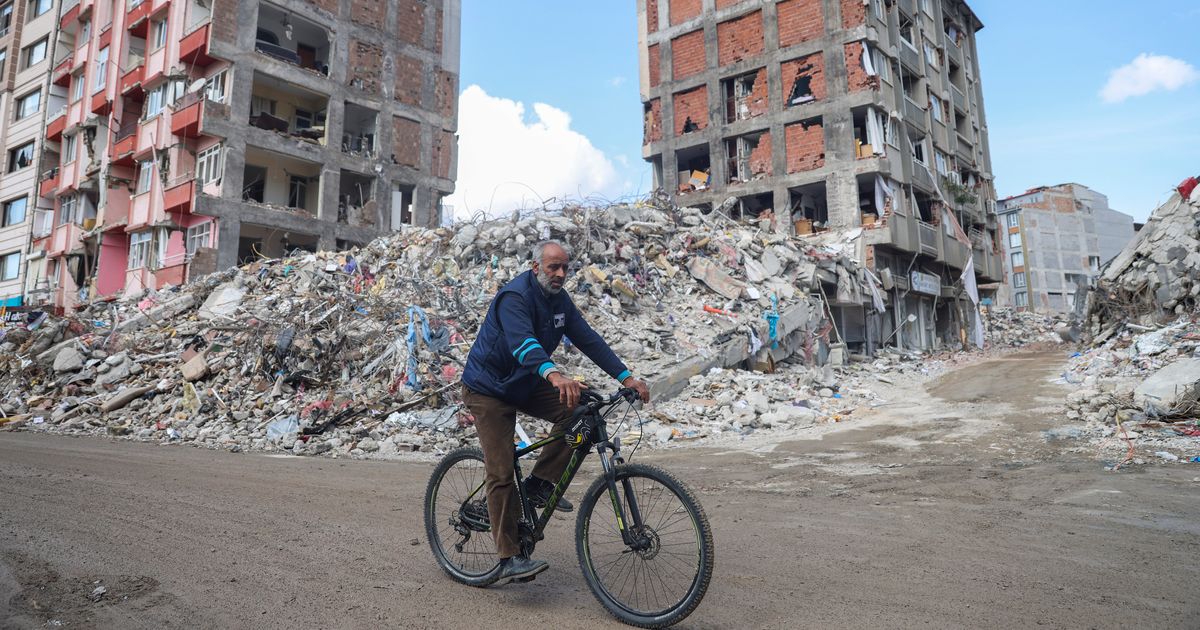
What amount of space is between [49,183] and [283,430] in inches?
A: 1294

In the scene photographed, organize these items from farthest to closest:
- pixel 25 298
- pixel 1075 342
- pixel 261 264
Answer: pixel 25 298, pixel 1075 342, pixel 261 264

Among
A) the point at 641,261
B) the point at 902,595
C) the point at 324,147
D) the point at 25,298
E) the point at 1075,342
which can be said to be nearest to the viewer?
the point at 902,595

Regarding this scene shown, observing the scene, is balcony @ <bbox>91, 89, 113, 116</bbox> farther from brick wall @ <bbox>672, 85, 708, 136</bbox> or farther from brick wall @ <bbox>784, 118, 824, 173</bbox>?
brick wall @ <bbox>784, 118, 824, 173</bbox>

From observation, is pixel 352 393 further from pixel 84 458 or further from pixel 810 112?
pixel 810 112

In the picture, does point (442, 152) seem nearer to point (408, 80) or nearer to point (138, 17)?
point (408, 80)

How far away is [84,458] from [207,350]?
199 inches

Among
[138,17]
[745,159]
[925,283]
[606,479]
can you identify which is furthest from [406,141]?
[606,479]

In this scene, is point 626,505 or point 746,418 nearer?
point 626,505

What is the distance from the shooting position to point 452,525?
3.58 metres

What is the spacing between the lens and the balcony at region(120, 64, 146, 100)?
26.4 m

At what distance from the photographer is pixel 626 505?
2.92m

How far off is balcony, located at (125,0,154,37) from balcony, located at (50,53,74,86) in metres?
6.71

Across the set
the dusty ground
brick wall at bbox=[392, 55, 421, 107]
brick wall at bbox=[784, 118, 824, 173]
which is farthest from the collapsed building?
brick wall at bbox=[392, 55, 421, 107]

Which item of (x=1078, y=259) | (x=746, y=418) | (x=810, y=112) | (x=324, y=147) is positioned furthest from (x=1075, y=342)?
(x=1078, y=259)
